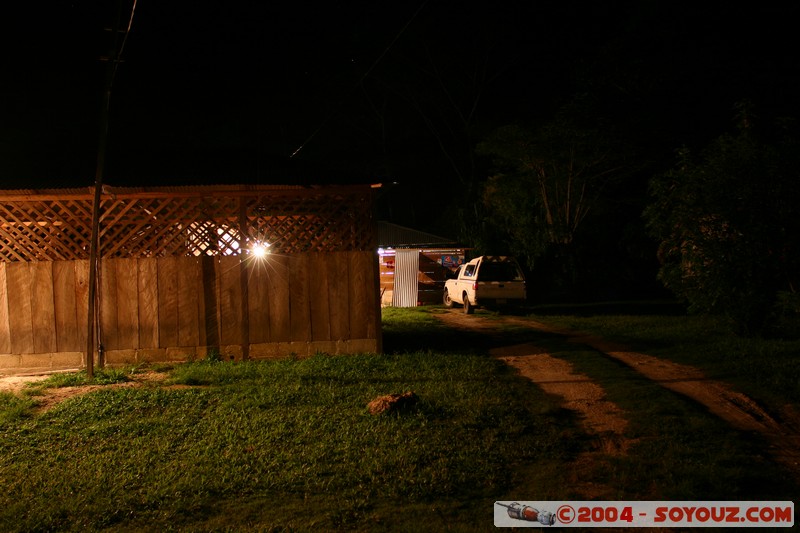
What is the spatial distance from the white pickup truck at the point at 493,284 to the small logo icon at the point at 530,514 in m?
13.2

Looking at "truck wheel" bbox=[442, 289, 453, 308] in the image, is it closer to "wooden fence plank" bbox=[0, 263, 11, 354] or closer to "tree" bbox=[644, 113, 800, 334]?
"tree" bbox=[644, 113, 800, 334]

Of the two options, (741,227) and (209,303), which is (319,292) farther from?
(741,227)

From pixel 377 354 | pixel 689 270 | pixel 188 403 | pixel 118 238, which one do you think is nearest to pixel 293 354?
pixel 377 354

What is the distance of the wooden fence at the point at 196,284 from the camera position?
31.5 ft

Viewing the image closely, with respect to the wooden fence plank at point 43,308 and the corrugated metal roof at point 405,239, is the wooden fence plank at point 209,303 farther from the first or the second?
the corrugated metal roof at point 405,239

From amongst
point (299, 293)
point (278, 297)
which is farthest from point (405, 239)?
point (278, 297)

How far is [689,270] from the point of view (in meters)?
12.2

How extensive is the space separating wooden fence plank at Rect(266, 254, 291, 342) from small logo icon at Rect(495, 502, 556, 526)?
661 cm

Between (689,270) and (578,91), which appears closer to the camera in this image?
(689,270)

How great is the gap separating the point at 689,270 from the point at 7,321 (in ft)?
41.4

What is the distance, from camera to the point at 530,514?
13.1ft

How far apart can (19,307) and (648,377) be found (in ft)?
32.1

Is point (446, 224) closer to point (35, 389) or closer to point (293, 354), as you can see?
point (293, 354)

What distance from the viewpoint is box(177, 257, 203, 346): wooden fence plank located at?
9.88 metres
